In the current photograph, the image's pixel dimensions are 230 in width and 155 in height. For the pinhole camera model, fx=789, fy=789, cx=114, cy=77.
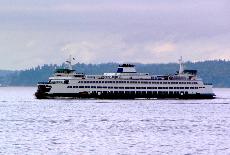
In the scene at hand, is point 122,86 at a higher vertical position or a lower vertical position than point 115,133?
higher

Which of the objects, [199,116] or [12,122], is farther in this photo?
[199,116]

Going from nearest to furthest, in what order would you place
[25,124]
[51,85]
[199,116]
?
[25,124]
[199,116]
[51,85]

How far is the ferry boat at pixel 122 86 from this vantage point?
582 feet

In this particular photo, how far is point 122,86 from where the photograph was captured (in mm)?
180375

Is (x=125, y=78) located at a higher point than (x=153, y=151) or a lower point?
higher

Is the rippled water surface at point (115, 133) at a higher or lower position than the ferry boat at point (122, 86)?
lower

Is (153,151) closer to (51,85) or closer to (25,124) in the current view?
(25,124)

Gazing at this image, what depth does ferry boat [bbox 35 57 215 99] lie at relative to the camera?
6988 inches

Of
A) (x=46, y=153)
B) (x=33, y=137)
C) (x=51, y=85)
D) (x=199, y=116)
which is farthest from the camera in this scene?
(x=51, y=85)

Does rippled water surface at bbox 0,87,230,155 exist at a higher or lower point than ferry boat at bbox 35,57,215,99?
lower

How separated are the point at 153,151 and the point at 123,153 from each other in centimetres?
319

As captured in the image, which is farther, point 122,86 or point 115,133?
point 122,86

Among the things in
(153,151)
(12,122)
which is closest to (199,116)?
(12,122)

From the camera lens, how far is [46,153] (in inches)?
2648
